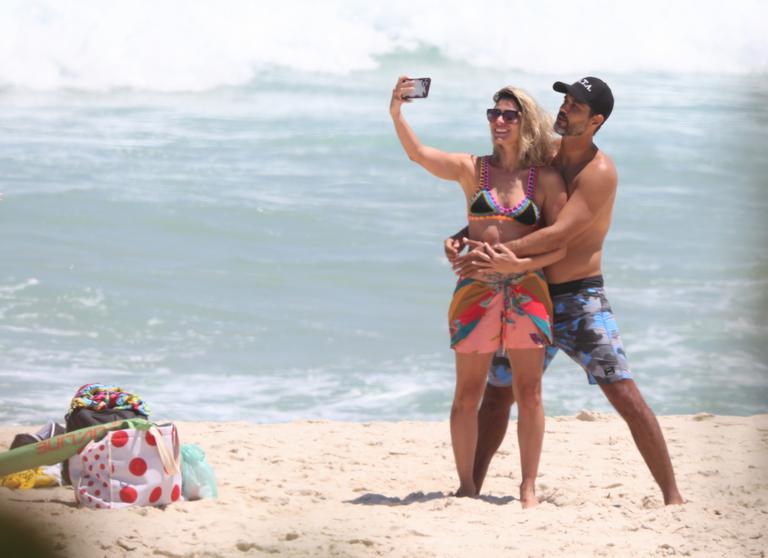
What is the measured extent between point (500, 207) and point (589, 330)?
0.56m

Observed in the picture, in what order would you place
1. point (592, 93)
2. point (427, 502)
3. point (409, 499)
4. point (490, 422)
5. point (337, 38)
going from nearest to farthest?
point (592, 93)
point (427, 502)
point (490, 422)
point (409, 499)
point (337, 38)

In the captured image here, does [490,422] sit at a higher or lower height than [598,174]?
lower

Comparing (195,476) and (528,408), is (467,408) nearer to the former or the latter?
(528,408)

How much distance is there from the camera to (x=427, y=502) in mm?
5035

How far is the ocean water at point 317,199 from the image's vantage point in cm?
1079

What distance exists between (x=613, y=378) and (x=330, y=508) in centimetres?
120

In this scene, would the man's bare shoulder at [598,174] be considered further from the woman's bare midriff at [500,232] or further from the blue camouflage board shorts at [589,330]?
the blue camouflage board shorts at [589,330]

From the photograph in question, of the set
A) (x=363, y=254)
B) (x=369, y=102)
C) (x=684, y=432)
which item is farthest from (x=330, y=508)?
(x=369, y=102)

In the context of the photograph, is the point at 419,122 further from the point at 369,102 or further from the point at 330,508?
the point at 330,508

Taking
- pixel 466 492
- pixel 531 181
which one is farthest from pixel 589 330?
pixel 466 492

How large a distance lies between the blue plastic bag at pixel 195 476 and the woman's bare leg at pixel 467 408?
3.17 feet

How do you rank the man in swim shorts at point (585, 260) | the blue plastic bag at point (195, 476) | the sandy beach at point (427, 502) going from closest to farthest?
the sandy beach at point (427, 502), the man in swim shorts at point (585, 260), the blue plastic bag at point (195, 476)

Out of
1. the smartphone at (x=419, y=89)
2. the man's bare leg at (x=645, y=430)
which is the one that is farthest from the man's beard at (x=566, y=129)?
the man's bare leg at (x=645, y=430)

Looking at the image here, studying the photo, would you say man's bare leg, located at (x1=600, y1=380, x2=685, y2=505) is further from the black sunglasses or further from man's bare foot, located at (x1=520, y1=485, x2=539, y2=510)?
the black sunglasses
